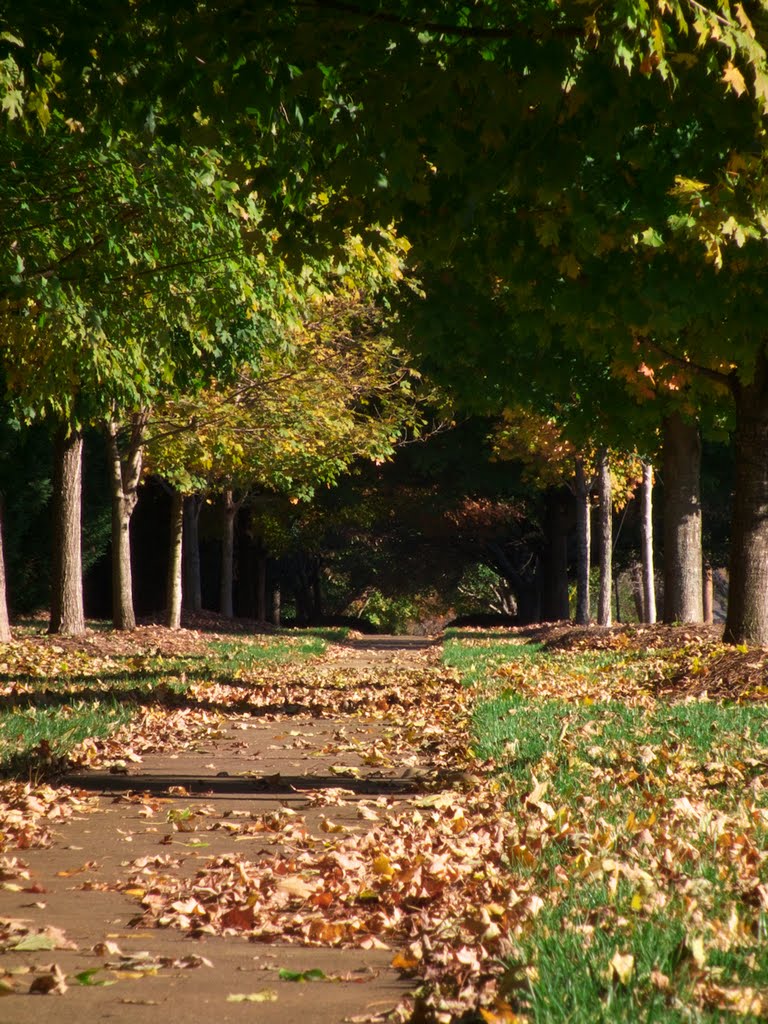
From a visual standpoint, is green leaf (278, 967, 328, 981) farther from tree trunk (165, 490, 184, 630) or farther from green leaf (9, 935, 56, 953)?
tree trunk (165, 490, 184, 630)

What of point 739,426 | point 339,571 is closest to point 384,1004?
point 739,426

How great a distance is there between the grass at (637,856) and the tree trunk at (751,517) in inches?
145

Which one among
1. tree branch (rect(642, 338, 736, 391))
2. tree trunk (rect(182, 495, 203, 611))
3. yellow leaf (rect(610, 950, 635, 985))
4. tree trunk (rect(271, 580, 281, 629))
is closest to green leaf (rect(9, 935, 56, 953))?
A: yellow leaf (rect(610, 950, 635, 985))

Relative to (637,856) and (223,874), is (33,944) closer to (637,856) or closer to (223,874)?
(223,874)

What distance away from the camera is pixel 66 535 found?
56.6ft

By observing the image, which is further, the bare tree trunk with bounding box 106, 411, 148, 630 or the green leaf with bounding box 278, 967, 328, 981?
the bare tree trunk with bounding box 106, 411, 148, 630

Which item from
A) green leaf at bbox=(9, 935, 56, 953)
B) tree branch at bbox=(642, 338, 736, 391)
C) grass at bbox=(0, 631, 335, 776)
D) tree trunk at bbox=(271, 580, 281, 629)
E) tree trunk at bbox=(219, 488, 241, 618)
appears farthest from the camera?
tree trunk at bbox=(271, 580, 281, 629)

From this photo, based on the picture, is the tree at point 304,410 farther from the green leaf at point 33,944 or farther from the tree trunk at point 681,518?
the green leaf at point 33,944

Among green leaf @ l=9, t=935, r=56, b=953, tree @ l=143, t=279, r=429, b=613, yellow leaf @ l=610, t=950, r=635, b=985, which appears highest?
tree @ l=143, t=279, r=429, b=613

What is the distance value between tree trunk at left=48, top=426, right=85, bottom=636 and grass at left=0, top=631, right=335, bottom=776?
1.95 metres

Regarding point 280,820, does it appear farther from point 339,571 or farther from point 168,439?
point 339,571

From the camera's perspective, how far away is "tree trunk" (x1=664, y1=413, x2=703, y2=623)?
55.6ft

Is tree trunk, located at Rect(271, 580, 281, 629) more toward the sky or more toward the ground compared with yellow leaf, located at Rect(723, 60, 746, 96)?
more toward the ground

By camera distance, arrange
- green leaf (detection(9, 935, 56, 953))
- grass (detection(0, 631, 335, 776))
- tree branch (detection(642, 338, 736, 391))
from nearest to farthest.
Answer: green leaf (detection(9, 935, 56, 953))
grass (detection(0, 631, 335, 776))
tree branch (detection(642, 338, 736, 391))
